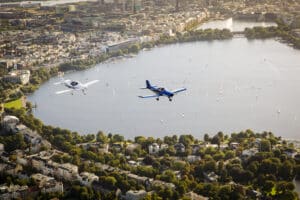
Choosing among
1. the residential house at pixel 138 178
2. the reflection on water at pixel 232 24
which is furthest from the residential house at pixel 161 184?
the reflection on water at pixel 232 24

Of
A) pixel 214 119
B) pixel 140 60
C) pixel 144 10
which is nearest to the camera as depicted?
pixel 214 119

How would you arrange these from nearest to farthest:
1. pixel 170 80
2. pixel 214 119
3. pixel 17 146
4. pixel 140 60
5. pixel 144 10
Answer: pixel 17 146 < pixel 214 119 < pixel 170 80 < pixel 140 60 < pixel 144 10

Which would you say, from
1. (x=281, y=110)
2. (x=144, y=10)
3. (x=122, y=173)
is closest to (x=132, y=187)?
(x=122, y=173)

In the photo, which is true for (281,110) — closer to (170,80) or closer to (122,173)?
(170,80)

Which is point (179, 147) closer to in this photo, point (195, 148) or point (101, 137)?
point (195, 148)

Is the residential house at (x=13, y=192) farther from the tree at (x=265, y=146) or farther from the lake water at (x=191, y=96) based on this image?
the tree at (x=265, y=146)

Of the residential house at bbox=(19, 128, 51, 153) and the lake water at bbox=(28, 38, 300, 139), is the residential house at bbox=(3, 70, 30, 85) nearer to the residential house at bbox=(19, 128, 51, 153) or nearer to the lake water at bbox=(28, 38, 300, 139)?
the lake water at bbox=(28, 38, 300, 139)
